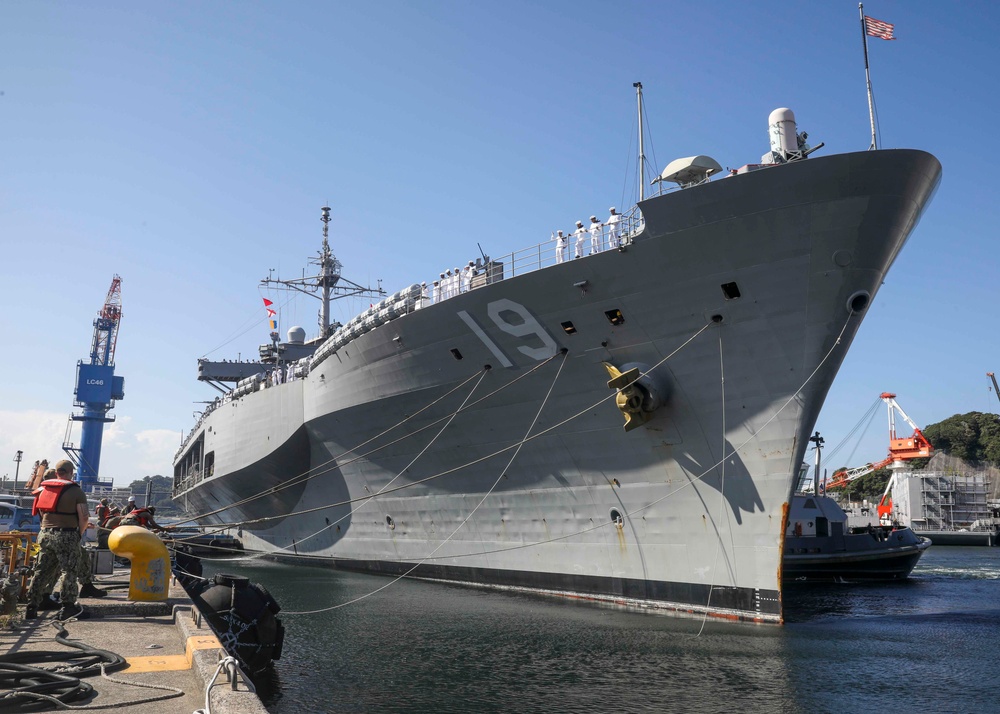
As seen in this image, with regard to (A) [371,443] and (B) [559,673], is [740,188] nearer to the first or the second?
(B) [559,673]

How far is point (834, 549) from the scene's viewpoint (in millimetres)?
23641

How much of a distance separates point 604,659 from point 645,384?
15.3ft

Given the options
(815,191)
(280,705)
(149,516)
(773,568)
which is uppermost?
(815,191)

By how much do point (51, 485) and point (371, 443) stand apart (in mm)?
10748

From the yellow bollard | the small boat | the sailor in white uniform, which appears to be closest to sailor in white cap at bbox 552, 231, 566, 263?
the sailor in white uniform

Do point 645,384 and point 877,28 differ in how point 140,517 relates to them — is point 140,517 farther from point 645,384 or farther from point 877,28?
point 877,28

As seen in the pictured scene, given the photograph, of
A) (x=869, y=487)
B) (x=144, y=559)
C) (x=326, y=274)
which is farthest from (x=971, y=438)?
(x=144, y=559)

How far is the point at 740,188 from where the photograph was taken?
11.2 meters

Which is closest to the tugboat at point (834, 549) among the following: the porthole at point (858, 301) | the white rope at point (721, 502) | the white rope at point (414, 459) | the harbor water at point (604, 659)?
the harbor water at point (604, 659)

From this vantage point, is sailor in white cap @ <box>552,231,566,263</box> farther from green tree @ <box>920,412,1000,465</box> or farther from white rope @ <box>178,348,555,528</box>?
green tree @ <box>920,412,1000,465</box>

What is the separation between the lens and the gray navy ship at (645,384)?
36.7ft

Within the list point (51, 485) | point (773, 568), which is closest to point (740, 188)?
point (773, 568)

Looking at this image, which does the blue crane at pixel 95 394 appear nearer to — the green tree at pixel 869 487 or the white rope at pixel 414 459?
the white rope at pixel 414 459

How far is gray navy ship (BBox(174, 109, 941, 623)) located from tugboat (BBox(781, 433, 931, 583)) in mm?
11867
